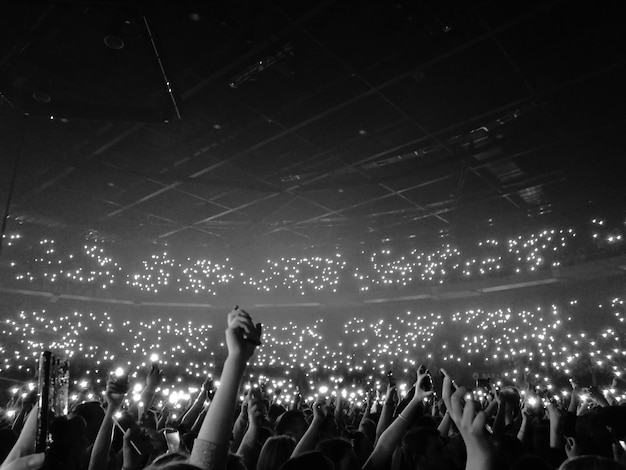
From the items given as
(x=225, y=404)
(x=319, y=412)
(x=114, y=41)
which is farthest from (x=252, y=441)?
(x=114, y=41)

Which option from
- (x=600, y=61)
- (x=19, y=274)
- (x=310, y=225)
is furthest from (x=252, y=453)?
(x=19, y=274)

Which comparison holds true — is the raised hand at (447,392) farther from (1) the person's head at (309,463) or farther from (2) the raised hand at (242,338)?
(2) the raised hand at (242,338)

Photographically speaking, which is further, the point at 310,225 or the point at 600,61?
the point at 310,225

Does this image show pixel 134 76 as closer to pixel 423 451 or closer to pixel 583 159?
pixel 423 451

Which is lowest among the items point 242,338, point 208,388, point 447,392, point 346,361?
point 208,388

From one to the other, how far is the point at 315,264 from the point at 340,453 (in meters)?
14.7

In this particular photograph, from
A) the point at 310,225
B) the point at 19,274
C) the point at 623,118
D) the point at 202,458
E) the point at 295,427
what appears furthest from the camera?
the point at 19,274

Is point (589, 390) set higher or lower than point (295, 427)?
higher

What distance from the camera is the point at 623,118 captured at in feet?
25.1

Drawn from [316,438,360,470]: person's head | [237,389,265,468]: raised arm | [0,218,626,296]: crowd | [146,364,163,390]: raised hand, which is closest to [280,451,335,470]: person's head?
[316,438,360,470]: person's head

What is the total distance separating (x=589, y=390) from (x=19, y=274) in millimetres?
16720

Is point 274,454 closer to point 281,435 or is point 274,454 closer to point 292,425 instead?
point 281,435

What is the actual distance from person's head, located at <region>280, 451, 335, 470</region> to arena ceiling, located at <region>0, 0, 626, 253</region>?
498 centimetres

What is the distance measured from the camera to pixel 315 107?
7551 millimetres
